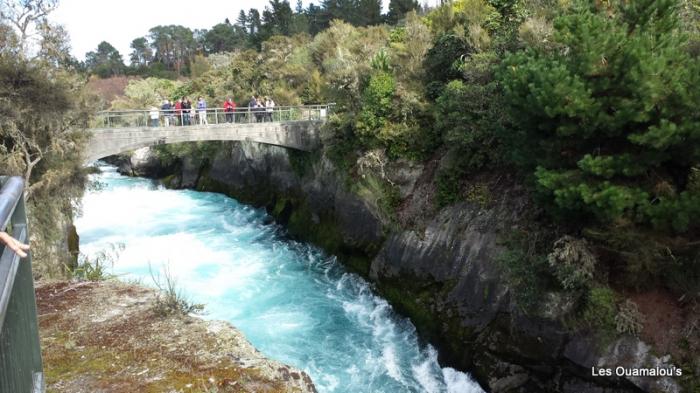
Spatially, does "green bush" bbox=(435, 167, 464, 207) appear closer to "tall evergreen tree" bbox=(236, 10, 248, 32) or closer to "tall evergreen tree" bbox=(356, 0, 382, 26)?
"tall evergreen tree" bbox=(356, 0, 382, 26)

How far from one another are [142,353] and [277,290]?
11.0m

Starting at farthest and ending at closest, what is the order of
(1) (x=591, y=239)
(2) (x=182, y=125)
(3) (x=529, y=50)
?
(2) (x=182, y=125)
(3) (x=529, y=50)
(1) (x=591, y=239)

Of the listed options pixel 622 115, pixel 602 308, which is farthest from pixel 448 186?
pixel 622 115

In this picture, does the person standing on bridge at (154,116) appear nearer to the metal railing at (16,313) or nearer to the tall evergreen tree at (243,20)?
the metal railing at (16,313)

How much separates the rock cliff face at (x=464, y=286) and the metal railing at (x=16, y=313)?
8.34 meters

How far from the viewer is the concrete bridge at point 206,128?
16875 millimetres

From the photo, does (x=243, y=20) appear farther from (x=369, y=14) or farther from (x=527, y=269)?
(x=527, y=269)

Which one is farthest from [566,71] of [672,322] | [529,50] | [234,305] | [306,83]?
[306,83]

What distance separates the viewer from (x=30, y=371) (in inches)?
85.8

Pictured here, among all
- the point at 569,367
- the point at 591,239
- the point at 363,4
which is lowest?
the point at 569,367

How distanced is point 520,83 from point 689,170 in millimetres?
3089

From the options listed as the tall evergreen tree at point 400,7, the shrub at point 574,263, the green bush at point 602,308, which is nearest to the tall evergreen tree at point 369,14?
the tall evergreen tree at point 400,7

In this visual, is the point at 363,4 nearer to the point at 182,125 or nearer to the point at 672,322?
the point at 182,125

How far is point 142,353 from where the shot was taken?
4.12 m
